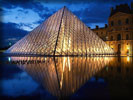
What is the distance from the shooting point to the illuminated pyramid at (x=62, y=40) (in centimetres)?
2736

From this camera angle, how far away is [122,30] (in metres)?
45.7

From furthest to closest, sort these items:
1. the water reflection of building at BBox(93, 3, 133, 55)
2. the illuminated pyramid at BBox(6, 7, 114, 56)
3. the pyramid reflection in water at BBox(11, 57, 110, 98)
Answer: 1. the water reflection of building at BBox(93, 3, 133, 55)
2. the illuminated pyramid at BBox(6, 7, 114, 56)
3. the pyramid reflection in water at BBox(11, 57, 110, 98)

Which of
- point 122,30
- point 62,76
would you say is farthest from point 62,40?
point 122,30

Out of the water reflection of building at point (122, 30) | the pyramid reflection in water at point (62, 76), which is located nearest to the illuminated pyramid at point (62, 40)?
the pyramid reflection in water at point (62, 76)

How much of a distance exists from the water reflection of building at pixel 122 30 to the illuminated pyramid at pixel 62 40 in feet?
50.7

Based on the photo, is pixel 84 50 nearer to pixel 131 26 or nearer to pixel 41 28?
pixel 41 28

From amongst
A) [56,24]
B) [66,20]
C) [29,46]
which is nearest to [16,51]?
[29,46]

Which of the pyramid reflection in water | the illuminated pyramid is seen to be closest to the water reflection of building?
the illuminated pyramid

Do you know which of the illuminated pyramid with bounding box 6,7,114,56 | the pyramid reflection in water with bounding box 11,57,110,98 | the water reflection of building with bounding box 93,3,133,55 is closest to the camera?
the pyramid reflection in water with bounding box 11,57,110,98

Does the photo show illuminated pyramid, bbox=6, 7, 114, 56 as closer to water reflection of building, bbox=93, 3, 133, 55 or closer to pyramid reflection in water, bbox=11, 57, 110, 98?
pyramid reflection in water, bbox=11, 57, 110, 98

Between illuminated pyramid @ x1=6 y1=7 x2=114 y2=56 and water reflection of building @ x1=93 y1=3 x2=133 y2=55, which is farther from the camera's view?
water reflection of building @ x1=93 y1=3 x2=133 y2=55

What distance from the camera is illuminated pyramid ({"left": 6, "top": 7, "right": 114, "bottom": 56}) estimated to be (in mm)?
27359

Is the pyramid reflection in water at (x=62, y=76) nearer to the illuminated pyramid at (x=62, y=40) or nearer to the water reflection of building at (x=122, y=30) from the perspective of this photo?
the illuminated pyramid at (x=62, y=40)

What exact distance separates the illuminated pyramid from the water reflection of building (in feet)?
50.7
